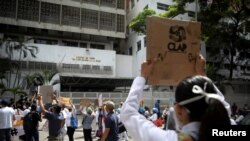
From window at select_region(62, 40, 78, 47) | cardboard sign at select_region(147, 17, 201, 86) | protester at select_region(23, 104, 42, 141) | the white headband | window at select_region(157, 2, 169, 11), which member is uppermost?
window at select_region(157, 2, 169, 11)

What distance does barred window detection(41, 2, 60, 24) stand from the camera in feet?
128

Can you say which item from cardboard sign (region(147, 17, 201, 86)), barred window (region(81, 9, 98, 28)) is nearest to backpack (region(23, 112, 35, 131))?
cardboard sign (region(147, 17, 201, 86))

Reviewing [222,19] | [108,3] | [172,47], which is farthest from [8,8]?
[172,47]

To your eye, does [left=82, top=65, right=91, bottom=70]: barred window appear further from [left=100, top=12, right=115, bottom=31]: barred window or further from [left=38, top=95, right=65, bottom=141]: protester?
[left=38, top=95, right=65, bottom=141]: protester

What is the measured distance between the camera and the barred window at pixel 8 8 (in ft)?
122

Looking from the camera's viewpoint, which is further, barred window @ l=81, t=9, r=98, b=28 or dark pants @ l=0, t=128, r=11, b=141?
barred window @ l=81, t=9, r=98, b=28

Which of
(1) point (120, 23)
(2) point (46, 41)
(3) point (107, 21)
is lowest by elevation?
(2) point (46, 41)

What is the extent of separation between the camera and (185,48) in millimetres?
3529

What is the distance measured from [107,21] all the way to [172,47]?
1562 inches

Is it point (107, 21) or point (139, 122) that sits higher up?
point (107, 21)

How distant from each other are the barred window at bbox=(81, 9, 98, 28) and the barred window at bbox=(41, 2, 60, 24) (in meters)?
2.78

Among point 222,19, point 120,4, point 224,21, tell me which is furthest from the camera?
point 120,4

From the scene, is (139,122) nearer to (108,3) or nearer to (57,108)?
(57,108)

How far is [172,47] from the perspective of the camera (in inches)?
140
